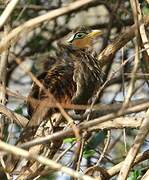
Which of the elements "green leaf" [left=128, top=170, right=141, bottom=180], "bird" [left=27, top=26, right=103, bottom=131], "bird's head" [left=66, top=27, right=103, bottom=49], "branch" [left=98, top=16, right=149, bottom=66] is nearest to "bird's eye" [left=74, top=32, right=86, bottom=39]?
"bird's head" [left=66, top=27, right=103, bottom=49]

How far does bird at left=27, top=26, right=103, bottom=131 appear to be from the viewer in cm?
432

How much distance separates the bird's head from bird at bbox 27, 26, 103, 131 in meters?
0.26

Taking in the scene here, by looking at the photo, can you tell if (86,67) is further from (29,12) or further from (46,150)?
(29,12)

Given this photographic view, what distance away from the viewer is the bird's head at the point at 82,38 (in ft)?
17.9

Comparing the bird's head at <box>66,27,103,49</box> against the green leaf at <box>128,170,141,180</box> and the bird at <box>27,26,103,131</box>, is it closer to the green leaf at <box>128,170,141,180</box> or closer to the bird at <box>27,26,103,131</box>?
the bird at <box>27,26,103,131</box>

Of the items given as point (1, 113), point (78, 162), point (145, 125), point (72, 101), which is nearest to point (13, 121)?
point (1, 113)

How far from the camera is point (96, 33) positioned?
5.51m

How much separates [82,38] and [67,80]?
3.12ft

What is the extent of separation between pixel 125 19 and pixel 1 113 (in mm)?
2183

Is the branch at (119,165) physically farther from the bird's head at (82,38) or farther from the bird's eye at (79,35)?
the bird's eye at (79,35)

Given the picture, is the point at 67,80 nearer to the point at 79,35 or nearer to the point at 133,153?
the point at 79,35

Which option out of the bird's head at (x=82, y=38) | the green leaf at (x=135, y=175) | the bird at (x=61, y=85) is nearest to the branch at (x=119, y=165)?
the green leaf at (x=135, y=175)

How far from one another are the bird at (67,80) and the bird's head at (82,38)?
26 cm

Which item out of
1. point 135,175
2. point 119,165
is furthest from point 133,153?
point 135,175
